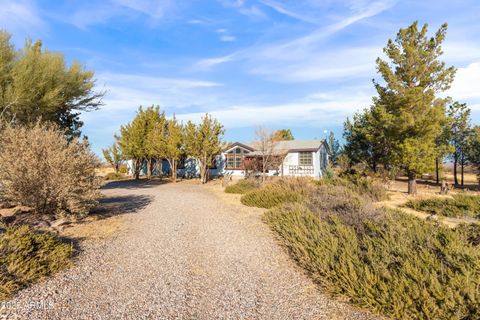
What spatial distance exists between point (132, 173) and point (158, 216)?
29714 mm

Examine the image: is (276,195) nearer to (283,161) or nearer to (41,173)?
(41,173)

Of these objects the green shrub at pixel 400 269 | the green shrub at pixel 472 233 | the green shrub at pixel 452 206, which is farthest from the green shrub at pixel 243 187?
the green shrub at pixel 472 233

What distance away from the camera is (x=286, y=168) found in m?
31.0

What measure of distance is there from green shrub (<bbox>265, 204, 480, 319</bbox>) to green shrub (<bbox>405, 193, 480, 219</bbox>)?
7016mm

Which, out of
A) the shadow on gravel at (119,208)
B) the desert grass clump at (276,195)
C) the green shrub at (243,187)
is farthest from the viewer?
the green shrub at (243,187)

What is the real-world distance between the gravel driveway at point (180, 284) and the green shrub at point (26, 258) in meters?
0.25

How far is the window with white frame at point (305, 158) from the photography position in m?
30.0

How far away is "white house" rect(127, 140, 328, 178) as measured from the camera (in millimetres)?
29844

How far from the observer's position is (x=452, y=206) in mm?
13164

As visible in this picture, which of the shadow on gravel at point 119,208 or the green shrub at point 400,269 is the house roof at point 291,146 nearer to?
the shadow on gravel at point 119,208

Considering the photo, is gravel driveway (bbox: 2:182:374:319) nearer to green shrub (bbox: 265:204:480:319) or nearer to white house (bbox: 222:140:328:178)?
green shrub (bbox: 265:204:480:319)

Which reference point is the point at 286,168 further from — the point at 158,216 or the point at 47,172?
the point at 47,172

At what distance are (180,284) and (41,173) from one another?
6820 millimetres

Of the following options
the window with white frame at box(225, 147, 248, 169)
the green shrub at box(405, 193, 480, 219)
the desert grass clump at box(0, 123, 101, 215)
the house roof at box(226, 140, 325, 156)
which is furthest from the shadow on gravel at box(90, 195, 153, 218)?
the window with white frame at box(225, 147, 248, 169)
